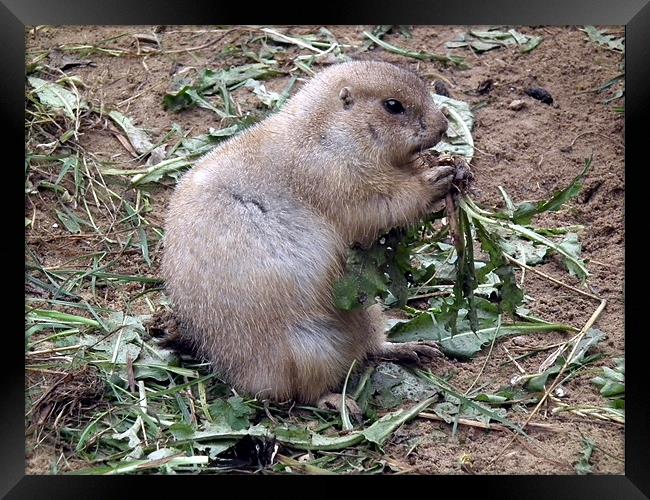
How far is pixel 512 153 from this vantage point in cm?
588

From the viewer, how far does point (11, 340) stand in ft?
13.7

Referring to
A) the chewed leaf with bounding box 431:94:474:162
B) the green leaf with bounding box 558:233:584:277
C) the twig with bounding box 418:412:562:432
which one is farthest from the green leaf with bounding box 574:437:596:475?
the chewed leaf with bounding box 431:94:474:162

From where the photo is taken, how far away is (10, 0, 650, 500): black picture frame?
4.04 meters

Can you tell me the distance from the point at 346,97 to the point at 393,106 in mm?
211

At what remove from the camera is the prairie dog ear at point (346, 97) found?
4602 millimetres

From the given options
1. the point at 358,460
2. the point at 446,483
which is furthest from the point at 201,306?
the point at 446,483

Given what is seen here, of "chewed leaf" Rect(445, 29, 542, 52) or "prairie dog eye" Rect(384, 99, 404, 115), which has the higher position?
"chewed leaf" Rect(445, 29, 542, 52)

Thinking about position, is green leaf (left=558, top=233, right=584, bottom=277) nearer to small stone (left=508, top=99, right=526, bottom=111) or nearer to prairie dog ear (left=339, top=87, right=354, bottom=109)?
small stone (left=508, top=99, right=526, bottom=111)

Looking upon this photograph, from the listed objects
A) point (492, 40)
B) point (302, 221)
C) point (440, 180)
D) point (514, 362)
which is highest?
point (492, 40)

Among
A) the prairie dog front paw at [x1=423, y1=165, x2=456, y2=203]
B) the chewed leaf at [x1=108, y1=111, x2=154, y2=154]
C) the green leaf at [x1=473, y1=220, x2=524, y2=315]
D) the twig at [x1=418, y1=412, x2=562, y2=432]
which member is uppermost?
the chewed leaf at [x1=108, y1=111, x2=154, y2=154]

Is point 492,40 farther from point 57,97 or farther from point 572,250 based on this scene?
point 57,97

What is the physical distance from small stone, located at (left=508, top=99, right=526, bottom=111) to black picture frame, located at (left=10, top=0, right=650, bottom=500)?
179cm
